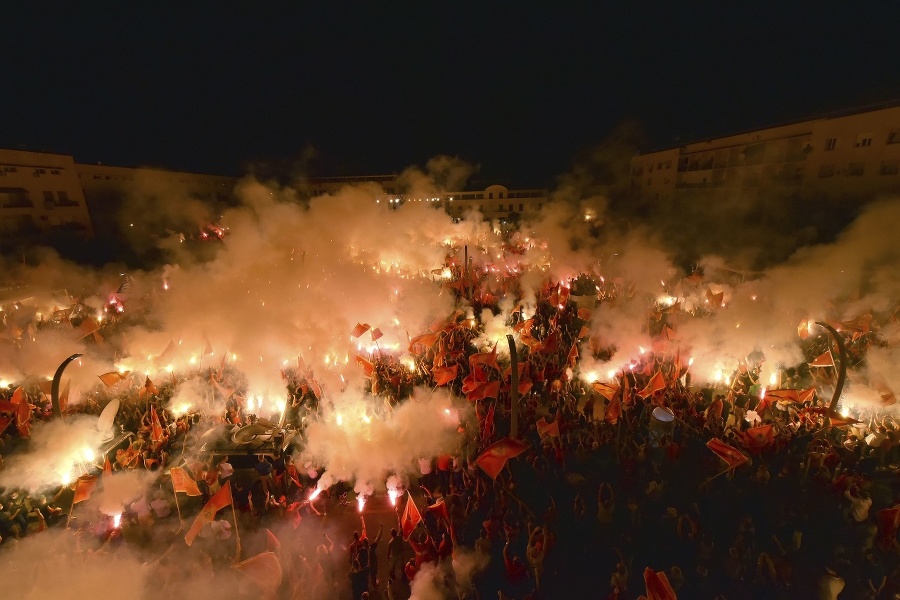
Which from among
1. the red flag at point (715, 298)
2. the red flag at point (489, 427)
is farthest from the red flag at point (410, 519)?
the red flag at point (715, 298)

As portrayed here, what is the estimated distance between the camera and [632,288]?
16.1 meters

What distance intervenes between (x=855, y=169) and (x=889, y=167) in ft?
3.82

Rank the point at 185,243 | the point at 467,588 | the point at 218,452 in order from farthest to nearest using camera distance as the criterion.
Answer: the point at 185,243, the point at 218,452, the point at 467,588

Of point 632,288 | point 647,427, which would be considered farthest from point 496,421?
point 632,288

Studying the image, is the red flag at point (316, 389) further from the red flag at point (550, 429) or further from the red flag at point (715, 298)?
the red flag at point (715, 298)

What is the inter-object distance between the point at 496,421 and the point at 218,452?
5195 millimetres

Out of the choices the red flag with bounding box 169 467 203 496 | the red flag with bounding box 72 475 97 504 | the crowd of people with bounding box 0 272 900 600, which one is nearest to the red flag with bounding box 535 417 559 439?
the crowd of people with bounding box 0 272 900 600

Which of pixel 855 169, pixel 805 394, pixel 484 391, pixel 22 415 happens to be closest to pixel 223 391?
pixel 22 415

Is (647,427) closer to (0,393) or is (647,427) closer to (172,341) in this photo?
(172,341)

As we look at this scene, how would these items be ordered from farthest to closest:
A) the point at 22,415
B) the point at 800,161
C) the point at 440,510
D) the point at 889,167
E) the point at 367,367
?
the point at 800,161
the point at 889,167
the point at 367,367
the point at 22,415
the point at 440,510

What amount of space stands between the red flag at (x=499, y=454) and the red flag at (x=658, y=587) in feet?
7.28

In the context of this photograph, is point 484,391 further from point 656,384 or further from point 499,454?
point 656,384

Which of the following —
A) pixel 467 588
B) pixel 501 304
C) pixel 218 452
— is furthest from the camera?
pixel 501 304

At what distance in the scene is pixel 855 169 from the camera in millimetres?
17531
